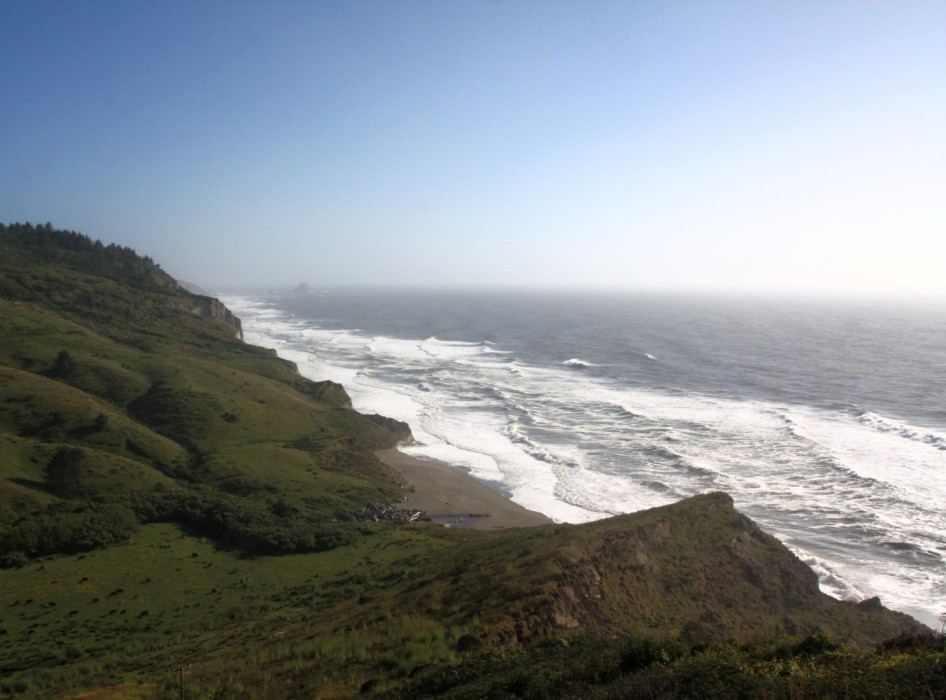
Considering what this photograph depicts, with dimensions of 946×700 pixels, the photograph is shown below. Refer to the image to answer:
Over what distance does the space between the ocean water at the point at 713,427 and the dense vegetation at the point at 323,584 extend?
10792 millimetres

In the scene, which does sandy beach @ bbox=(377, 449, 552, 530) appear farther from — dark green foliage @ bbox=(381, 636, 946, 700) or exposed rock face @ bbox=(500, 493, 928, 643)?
dark green foliage @ bbox=(381, 636, 946, 700)

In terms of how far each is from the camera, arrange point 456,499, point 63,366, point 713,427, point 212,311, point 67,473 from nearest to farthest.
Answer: point 67,473 < point 456,499 < point 63,366 < point 713,427 < point 212,311

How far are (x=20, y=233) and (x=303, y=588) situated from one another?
16466 cm

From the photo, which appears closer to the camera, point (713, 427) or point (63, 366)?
point (63, 366)

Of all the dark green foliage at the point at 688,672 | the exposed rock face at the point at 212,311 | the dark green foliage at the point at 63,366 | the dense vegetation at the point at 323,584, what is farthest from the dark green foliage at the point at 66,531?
the exposed rock face at the point at 212,311

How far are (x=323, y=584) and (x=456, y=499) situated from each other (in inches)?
738

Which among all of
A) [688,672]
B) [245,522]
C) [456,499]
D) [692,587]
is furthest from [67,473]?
[688,672]

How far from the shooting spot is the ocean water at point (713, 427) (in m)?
41.0

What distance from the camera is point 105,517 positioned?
4119 centimetres

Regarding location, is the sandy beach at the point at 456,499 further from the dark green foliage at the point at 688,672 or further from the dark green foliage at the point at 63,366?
the dark green foliage at the point at 63,366

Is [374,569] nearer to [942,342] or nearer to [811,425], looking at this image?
[811,425]

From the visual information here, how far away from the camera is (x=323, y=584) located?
3359 cm

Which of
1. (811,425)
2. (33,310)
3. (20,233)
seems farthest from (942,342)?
(20,233)

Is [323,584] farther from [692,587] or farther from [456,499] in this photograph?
[692,587]
